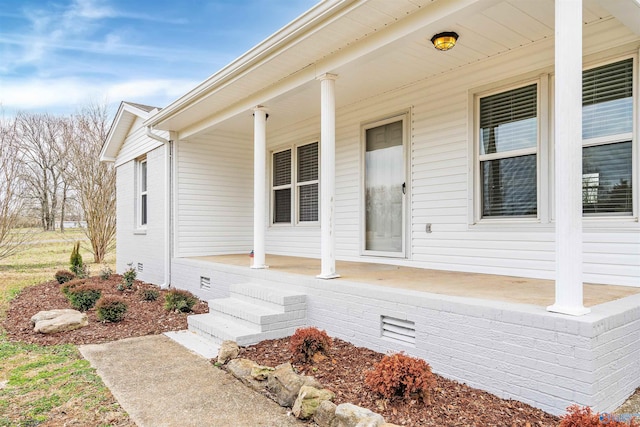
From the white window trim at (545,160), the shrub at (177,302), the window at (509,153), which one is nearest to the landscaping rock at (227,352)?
the shrub at (177,302)

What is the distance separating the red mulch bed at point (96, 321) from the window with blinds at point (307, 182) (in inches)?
94.2

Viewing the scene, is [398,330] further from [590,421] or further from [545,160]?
[545,160]

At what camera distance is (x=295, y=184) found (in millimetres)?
7859

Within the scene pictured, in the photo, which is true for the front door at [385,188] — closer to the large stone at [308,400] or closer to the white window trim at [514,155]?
the white window trim at [514,155]

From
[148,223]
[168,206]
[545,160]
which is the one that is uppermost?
[545,160]

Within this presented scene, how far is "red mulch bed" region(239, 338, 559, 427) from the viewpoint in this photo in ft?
8.52

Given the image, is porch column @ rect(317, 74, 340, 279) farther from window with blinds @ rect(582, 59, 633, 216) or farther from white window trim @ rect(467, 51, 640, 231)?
window with blinds @ rect(582, 59, 633, 216)

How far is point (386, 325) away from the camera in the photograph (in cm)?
378

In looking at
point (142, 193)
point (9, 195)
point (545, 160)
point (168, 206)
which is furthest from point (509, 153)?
point (9, 195)

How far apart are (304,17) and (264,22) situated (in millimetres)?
11435

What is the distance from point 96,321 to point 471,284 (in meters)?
4.91

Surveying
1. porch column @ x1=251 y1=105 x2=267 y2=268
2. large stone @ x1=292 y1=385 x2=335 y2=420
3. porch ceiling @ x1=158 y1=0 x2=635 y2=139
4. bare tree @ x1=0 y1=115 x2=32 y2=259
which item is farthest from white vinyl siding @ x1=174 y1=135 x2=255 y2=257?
bare tree @ x1=0 y1=115 x2=32 y2=259

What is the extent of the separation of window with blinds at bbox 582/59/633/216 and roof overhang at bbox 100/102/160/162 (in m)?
7.87

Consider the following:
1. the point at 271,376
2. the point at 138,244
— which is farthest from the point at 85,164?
the point at 271,376
